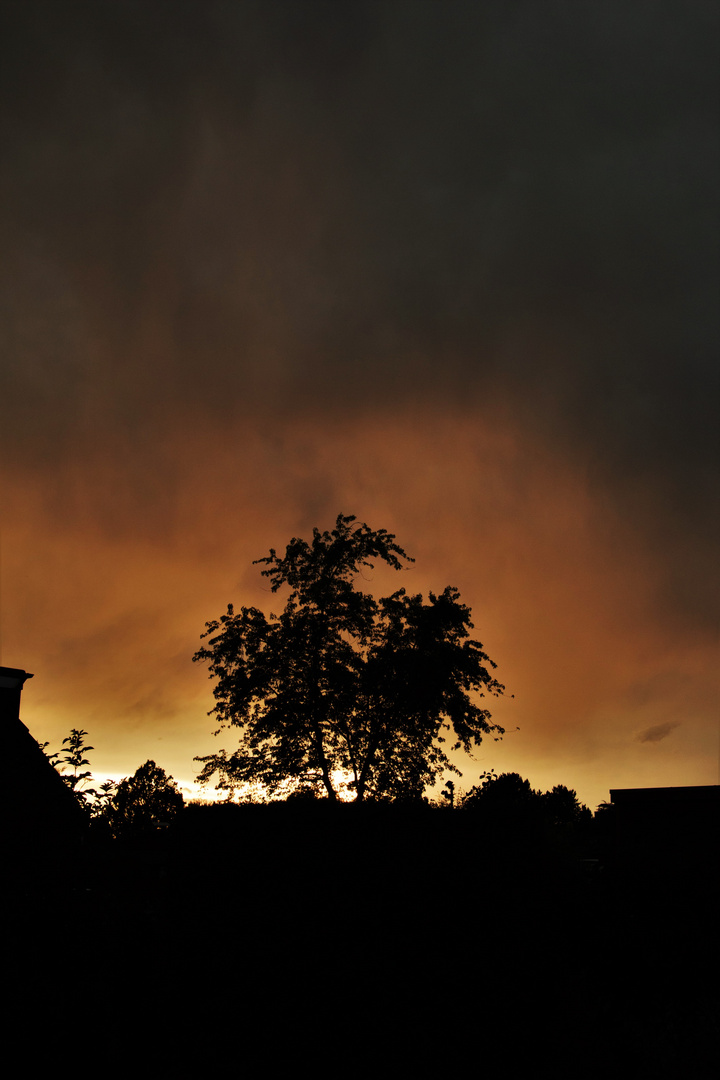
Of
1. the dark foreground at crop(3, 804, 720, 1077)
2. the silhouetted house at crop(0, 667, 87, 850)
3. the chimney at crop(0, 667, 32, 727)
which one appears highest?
the chimney at crop(0, 667, 32, 727)

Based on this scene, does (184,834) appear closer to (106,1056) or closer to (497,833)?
(106,1056)

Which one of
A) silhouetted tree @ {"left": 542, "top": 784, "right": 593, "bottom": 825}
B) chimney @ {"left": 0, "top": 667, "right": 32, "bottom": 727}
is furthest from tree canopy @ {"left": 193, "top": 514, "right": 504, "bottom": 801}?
silhouetted tree @ {"left": 542, "top": 784, "right": 593, "bottom": 825}

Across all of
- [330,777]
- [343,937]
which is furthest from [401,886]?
[330,777]

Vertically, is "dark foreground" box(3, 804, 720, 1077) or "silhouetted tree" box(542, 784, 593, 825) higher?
"silhouetted tree" box(542, 784, 593, 825)

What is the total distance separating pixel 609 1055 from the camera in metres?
8.55

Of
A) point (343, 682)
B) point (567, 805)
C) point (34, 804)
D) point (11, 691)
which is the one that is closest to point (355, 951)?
point (34, 804)

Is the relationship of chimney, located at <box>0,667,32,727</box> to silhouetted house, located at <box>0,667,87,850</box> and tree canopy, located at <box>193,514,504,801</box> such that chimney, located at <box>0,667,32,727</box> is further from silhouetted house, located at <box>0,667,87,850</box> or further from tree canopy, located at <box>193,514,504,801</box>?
tree canopy, located at <box>193,514,504,801</box>

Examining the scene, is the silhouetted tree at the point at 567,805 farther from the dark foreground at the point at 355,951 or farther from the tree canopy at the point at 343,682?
the dark foreground at the point at 355,951

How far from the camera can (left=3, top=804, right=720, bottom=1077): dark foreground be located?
8195 mm

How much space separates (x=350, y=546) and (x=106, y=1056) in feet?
89.1

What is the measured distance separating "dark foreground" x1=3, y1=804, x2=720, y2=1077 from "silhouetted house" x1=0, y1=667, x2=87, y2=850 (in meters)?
0.21

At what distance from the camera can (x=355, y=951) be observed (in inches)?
383

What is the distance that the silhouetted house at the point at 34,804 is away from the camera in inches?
310

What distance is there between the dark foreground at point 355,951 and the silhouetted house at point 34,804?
0.21 m
